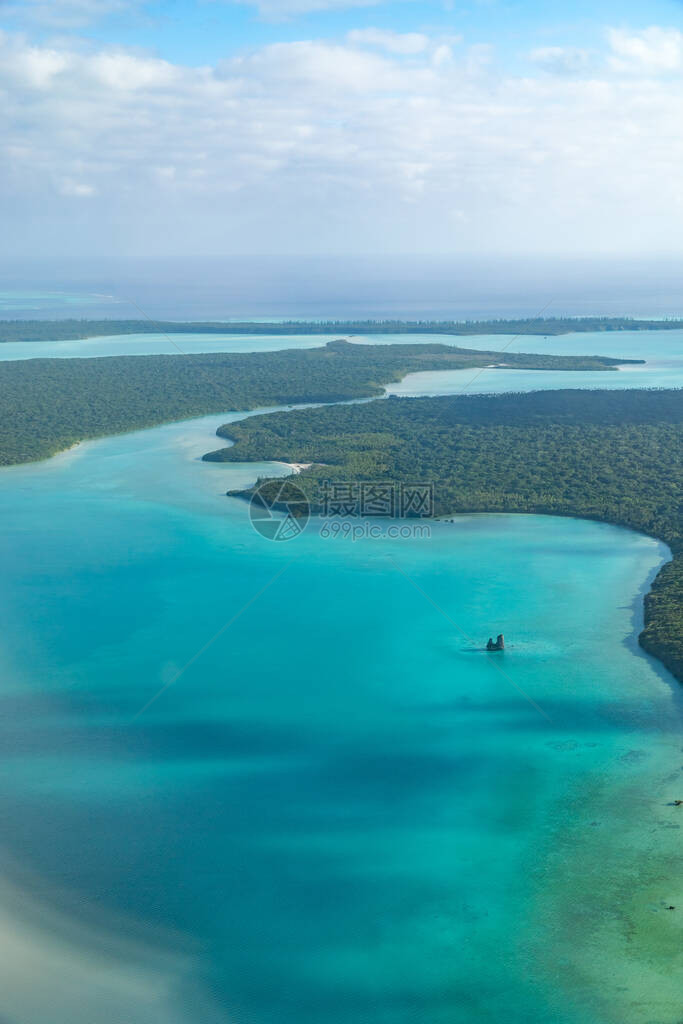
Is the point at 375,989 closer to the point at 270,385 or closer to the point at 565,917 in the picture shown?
the point at 565,917

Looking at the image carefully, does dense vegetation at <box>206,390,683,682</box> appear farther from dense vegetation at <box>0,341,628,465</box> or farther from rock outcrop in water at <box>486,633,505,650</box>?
dense vegetation at <box>0,341,628,465</box>

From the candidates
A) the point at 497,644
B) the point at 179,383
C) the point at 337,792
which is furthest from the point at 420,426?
the point at 337,792

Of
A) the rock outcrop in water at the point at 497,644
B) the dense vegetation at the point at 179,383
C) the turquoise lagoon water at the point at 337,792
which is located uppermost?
the dense vegetation at the point at 179,383

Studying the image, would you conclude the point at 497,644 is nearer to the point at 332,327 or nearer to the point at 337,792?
the point at 337,792

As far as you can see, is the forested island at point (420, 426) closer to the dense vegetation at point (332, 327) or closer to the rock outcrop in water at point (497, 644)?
the rock outcrop in water at point (497, 644)

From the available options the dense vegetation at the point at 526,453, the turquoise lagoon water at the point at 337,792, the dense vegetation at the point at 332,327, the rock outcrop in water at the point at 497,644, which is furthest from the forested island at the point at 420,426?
the dense vegetation at the point at 332,327

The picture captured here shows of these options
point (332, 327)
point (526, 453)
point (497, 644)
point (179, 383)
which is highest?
point (332, 327)
